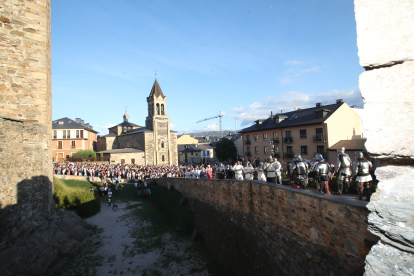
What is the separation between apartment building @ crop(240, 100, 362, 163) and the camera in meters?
26.6

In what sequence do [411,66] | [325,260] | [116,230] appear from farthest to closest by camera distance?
[116,230] → [325,260] → [411,66]

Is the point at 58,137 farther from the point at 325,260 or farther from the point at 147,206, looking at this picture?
the point at 325,260

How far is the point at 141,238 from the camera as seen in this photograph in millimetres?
13586

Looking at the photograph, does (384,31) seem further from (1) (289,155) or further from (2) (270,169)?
(1) (289,155)

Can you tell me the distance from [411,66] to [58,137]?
58.2 m

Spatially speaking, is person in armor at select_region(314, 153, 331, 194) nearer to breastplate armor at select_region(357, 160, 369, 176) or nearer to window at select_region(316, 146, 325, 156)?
breastplate armor at select_region(357, 160, 369, 176)

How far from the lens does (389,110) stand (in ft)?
4.96

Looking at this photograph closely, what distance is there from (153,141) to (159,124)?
4.45 metres

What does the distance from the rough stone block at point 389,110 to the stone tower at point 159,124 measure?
163 feet

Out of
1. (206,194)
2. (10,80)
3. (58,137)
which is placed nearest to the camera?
(10,80)

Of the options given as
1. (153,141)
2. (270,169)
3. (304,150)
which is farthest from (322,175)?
(153,141)

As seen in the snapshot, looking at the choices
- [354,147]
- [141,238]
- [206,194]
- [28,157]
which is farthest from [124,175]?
[354,147]

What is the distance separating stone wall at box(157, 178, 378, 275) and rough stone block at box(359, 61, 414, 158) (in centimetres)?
327

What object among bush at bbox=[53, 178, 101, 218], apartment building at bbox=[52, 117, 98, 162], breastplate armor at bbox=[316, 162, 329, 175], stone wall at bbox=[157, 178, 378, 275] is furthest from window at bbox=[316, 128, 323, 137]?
apartment building at bbox=[52, 117, 98, 162]
